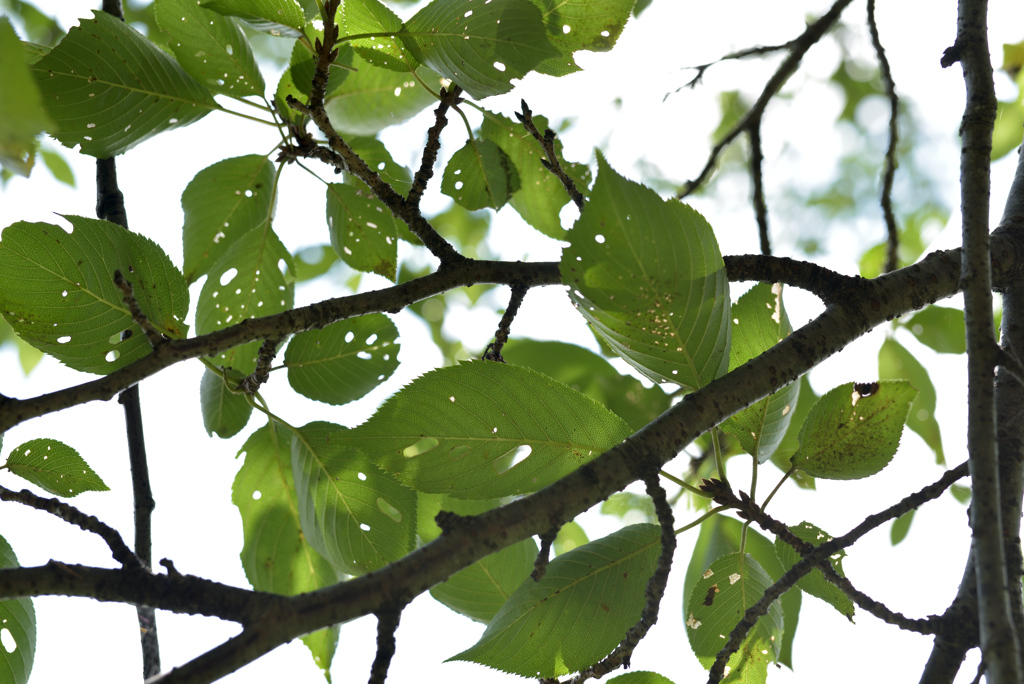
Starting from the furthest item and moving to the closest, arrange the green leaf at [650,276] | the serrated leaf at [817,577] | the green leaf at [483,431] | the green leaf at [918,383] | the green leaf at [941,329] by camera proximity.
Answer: the green leaf at [918,383] → the green leaf at [941,329] → the serrated leaf at [817,577] → the green leaf at [483,431] → the green leaf at [650,276]

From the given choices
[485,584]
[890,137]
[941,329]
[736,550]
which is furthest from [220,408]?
[890,137]

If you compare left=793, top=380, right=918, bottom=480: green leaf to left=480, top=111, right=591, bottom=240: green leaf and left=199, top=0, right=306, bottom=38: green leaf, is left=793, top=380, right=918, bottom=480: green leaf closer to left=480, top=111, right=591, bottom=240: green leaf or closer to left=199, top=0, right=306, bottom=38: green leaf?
left=480, top=111, right=591, bottom=240: green leaf

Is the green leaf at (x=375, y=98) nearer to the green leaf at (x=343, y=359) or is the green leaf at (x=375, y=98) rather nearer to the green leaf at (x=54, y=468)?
the green leaf at (x=343, y=359)

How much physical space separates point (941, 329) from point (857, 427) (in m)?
0.59

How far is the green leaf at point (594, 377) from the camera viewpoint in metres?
0.99

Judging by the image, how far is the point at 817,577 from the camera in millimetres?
665

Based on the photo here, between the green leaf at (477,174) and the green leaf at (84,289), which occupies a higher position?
the green leaf at (477,174)

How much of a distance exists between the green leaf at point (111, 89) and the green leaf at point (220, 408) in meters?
0.29

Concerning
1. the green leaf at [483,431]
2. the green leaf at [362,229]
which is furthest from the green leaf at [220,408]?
the green leaf at [483,431]

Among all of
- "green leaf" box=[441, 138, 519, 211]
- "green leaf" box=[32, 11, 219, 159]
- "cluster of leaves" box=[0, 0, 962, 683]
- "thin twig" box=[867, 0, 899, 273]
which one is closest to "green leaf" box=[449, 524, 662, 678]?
"cluster of leaves" box=[0, 0, 962, 683]

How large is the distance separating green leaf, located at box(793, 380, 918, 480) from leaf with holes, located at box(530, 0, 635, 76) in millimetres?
401

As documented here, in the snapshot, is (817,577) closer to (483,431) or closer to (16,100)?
(483,431)

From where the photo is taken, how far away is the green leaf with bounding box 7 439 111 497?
0.64 m

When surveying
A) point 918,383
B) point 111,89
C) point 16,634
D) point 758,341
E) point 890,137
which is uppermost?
point 890,137
